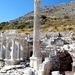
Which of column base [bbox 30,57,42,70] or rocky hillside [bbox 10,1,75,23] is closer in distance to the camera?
column base [bbox 30,57,42,70]

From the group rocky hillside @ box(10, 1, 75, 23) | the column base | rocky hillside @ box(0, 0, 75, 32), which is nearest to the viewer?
the column base

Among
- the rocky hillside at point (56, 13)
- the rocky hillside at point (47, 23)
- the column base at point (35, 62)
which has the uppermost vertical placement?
the rocky hillside at point (56, 13)

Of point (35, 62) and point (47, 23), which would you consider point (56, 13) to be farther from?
point (35, 62)

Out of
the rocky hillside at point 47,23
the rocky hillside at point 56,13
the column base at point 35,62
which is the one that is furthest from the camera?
the rocky hillside at point 56,13

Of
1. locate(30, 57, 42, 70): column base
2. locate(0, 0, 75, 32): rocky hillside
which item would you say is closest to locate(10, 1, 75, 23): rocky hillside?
locate(0, 0, 75, 32): rocky hillside

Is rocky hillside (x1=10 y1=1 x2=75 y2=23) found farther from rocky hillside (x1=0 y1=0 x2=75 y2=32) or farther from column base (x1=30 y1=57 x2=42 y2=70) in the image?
column base (x1=30 y1=57 x2=42 y2=70)

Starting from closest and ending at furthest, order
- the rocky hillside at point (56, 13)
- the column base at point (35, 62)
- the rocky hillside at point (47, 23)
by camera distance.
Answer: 1. the column base at point (35, 62)
2. the rocky hillside at point (47, 23)
3. the rocky hillside at point (56, 13)

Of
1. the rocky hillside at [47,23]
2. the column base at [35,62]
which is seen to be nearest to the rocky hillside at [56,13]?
the rocky hillside at [47,23]

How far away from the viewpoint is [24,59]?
37.6m

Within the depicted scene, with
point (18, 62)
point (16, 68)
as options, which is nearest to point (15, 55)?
point (18, 62)

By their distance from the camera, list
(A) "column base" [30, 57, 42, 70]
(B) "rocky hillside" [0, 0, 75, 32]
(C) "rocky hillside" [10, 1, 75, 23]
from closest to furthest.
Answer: (A) "column base" [30, 57, 42, 70]
(B) "rocky hillside" [0, 0, 75, 32]
(C) "rocky hillside" [10, 1, 75, 23]

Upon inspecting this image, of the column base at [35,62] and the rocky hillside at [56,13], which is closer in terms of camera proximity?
the column base at [35,62]

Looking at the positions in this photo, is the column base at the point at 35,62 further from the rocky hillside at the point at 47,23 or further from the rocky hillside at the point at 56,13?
the rocky hillside at the point at 56,13

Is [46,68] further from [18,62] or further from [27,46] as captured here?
[27,46]
